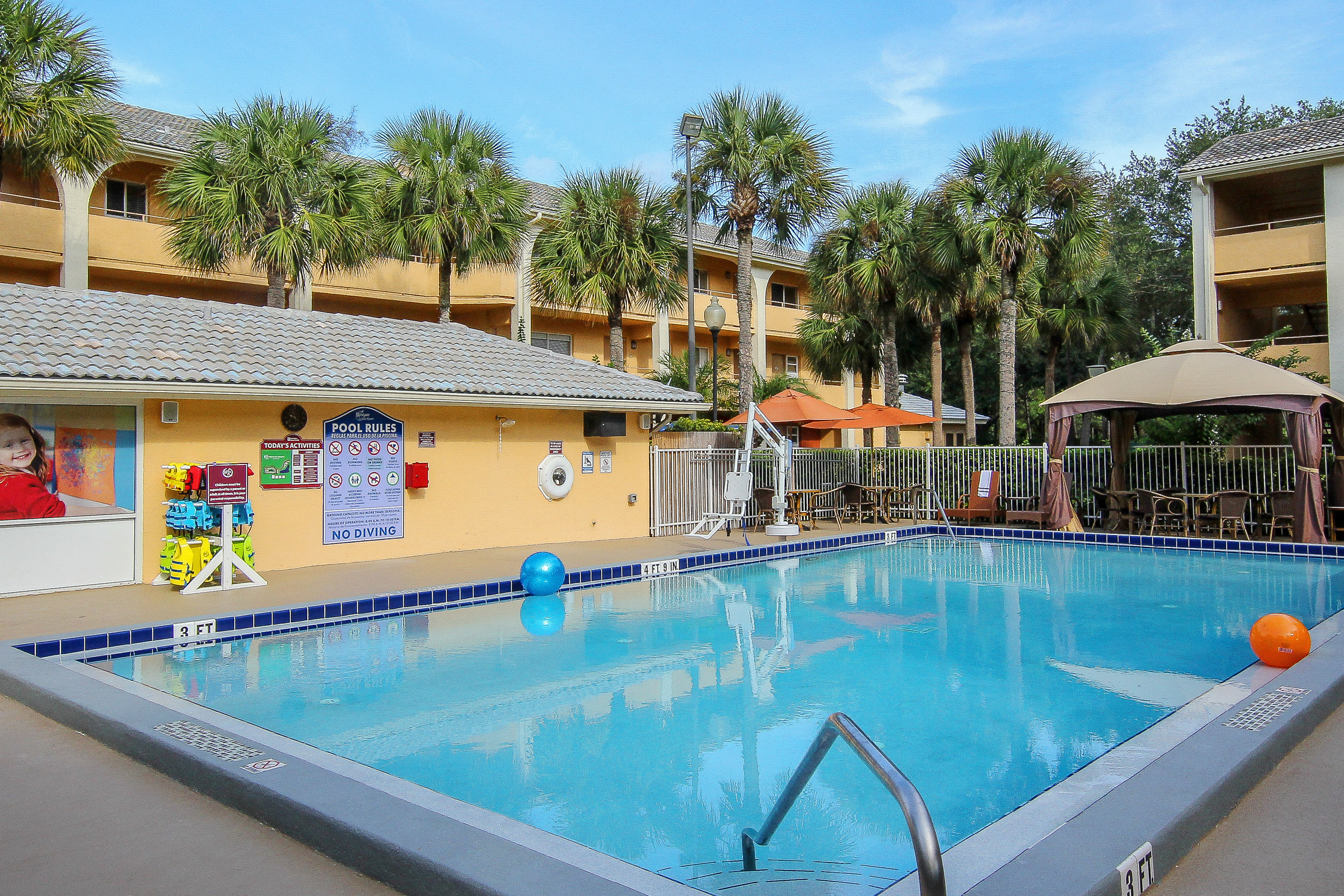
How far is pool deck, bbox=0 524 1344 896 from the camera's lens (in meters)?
3.18

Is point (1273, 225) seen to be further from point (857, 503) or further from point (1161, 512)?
point (857, 503)

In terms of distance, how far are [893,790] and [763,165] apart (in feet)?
56.1

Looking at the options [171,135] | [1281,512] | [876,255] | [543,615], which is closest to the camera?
[543,615]

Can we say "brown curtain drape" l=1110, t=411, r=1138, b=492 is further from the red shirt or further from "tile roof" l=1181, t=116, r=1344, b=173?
the red shirt

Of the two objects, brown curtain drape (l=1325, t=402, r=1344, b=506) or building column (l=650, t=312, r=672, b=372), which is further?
building column (l=650, t=312, r=672, b=372)

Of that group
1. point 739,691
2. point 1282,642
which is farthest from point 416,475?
point 1282,642

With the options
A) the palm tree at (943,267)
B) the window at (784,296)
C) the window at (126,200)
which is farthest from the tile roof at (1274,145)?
the window at (126,200)

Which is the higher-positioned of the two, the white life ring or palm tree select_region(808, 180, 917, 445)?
palm tree select_region(808, 180, 917, 445)

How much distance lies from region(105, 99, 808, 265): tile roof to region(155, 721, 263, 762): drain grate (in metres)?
14.0

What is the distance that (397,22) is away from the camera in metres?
15.6

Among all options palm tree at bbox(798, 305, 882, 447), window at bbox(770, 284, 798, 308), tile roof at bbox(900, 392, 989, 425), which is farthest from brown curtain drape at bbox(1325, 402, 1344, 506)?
window at bbox(770, 284, 798, 308)

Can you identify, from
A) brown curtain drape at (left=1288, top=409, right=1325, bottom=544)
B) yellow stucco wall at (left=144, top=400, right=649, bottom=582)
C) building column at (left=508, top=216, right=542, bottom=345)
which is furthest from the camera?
building column at (left=508, top=216, right=542, bottom=345)

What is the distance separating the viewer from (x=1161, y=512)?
1535 centimetres

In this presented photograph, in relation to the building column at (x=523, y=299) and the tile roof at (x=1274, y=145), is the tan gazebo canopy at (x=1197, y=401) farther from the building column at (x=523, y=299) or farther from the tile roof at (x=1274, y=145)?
the building column at (x=523, y=299)
